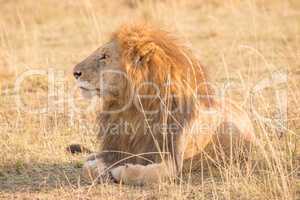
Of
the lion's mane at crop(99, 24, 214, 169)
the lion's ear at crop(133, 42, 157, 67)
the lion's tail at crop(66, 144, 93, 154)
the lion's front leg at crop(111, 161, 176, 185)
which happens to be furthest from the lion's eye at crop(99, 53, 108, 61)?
the lion's tail at crop(66, 144, 93, 154)

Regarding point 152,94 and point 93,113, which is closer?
point 152,94

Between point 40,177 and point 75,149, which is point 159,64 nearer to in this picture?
point 40,177

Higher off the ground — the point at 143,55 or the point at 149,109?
the point at 143,55

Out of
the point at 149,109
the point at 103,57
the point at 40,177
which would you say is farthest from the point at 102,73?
the point at 40,177

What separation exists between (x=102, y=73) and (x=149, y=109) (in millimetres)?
405

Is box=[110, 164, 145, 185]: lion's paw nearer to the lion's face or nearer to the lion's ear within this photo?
the lion's face

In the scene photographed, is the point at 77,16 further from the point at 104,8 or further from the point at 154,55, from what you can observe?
the point at 154,55

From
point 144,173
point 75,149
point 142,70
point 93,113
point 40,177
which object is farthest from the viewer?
point 93,113

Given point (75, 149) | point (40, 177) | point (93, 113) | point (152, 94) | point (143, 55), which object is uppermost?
point (143, 55)

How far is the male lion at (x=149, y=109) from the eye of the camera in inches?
183

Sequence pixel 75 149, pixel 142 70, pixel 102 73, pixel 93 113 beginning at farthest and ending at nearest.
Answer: pixel 93 113, pixel 75 149, pixel 102 73, pixel 142 70

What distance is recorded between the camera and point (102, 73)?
485cm

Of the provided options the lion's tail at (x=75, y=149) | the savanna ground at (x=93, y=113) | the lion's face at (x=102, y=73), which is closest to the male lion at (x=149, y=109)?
the lion's face at (x=102, y=73)

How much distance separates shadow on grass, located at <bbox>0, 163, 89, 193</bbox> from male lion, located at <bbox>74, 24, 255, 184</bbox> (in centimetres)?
16
